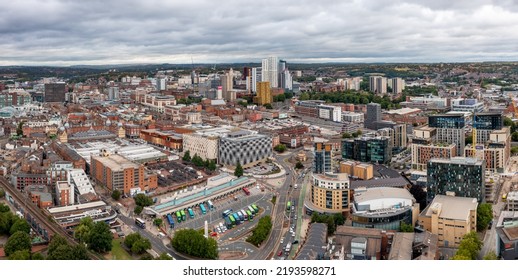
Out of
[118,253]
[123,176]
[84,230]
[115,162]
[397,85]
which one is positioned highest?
[397,85]

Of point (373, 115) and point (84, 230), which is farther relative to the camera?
point (373, 115)

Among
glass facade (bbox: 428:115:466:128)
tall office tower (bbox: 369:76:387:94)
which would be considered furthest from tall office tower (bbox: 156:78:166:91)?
glass facade (bbox: 428:115:466:128)

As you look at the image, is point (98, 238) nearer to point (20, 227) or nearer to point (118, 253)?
point (118, 253)

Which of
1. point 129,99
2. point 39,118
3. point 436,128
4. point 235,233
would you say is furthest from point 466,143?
point 129,99

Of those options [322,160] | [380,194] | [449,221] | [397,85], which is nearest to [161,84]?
[397,85]

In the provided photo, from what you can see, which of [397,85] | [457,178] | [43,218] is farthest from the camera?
[397,85]

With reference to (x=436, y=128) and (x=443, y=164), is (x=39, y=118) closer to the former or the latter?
(x=436, y=128)

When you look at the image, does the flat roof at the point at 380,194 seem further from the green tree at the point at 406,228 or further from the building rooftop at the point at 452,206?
the green tree at the point at 406,228
